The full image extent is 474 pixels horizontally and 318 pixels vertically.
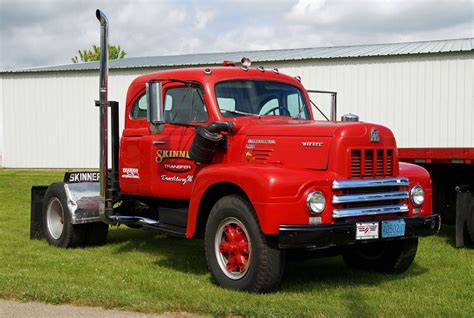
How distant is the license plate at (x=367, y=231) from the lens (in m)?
6.14

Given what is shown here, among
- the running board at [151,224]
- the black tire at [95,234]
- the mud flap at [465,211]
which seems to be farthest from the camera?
the black tire at [95,234]

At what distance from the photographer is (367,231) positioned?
6211 millimetres

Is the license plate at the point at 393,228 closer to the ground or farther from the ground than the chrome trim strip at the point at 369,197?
closer to the ground

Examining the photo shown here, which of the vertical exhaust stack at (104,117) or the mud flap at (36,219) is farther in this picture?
the mud flap at (36,219)

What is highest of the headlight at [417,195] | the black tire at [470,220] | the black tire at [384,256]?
the headlight at [417,195]

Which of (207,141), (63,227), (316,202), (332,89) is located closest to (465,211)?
(316,202)

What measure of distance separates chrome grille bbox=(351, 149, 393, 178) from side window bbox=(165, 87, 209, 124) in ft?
5.76

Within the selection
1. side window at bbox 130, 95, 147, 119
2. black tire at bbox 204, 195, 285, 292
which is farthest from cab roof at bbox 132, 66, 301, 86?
black tire at bbox 204, 195, 285, 292

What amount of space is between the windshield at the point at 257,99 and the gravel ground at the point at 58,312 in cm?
252

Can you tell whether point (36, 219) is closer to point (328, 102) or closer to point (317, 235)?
point (317, 235)

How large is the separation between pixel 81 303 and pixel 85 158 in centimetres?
2358

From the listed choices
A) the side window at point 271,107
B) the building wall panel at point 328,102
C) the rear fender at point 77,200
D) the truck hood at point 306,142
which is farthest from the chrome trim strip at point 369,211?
the building wall panel at point 328,102

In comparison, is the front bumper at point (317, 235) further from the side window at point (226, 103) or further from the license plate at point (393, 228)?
the side window at point (226, 103)

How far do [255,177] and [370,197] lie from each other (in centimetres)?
113
